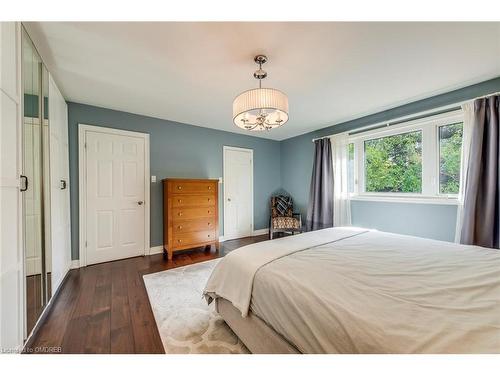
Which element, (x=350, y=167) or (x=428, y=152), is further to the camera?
(x=350, y=167)

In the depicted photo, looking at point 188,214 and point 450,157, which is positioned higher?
point 450,157

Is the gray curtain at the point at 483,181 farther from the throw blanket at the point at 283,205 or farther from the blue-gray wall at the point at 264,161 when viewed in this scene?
the throw blanket at the point at 283,205

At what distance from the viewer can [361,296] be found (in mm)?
943

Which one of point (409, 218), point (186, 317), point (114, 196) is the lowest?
point (186, 317)

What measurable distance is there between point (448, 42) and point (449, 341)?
6.92 ft

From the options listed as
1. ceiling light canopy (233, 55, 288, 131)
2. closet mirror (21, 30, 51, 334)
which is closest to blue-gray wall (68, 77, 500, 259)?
closet mirror (21, 30, 51, 334)

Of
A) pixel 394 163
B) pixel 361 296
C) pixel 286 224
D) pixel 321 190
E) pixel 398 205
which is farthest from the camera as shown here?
pixel 286 224

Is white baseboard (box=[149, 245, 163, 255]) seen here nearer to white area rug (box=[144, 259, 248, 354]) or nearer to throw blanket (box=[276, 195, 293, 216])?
white area rug (box=[144, 259, 248, 354])

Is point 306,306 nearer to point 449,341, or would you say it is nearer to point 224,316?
point 449,341

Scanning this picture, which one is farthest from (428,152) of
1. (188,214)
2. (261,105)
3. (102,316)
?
(102,316)

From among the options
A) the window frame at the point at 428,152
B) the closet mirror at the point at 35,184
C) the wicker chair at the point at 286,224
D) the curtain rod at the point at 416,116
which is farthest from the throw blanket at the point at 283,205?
the closet mirror at the point at 35,184

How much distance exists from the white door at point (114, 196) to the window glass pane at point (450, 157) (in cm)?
419

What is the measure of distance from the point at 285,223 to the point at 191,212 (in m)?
1.80

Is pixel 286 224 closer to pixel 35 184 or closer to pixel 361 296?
pixel 361 296
